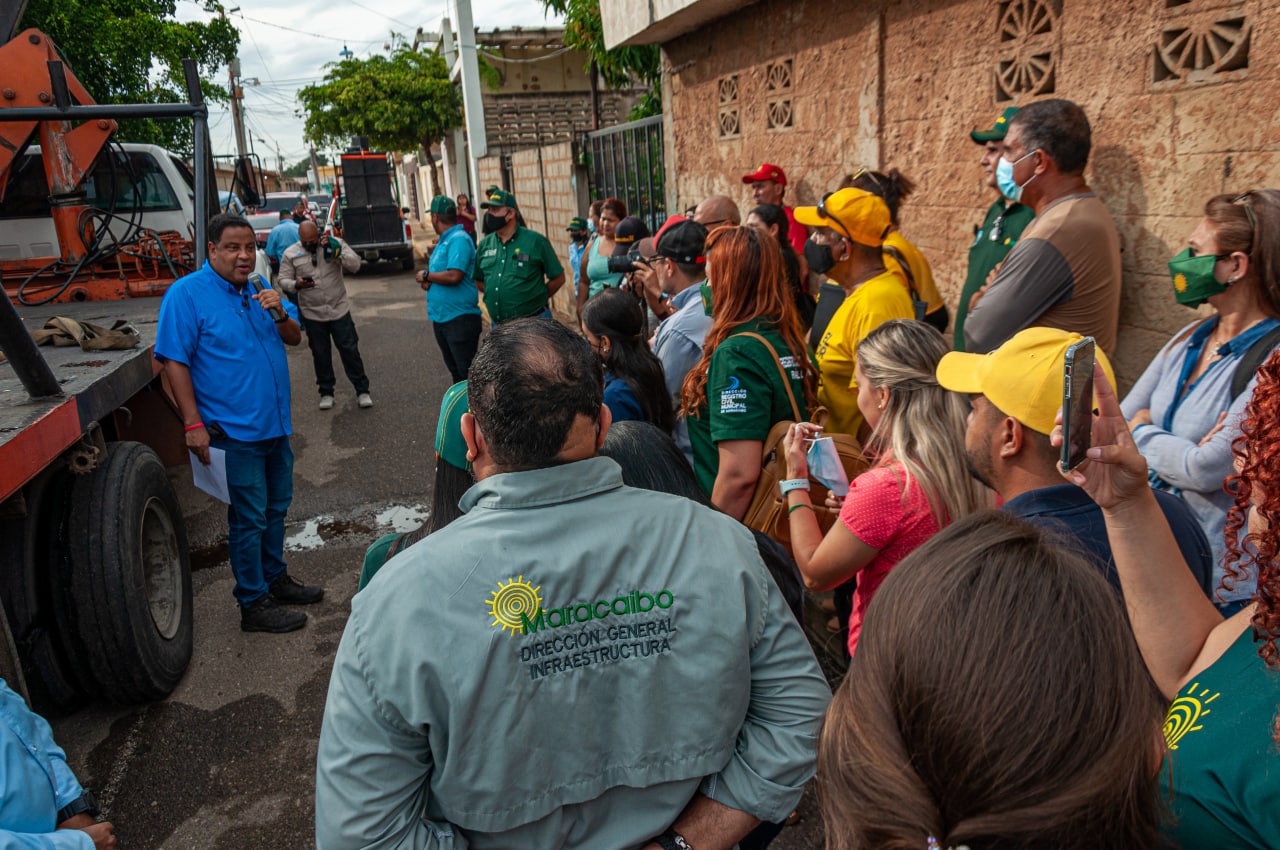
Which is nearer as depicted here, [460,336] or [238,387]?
[238,387]

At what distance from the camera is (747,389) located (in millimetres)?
2688

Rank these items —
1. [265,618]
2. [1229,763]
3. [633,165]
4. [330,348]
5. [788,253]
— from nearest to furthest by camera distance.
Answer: [1229,763]
[265,618]
[788,253]
[330,348]
[633,165]

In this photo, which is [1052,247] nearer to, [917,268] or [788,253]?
[917,268]

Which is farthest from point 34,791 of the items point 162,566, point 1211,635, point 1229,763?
point 162,566

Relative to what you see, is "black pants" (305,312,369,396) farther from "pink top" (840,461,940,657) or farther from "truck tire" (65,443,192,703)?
"pink top" (840,461,940,657)

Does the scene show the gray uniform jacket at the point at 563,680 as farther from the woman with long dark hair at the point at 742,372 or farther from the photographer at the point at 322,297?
the photographer at the point at 322,297

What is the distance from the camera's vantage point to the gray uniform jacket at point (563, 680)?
1239 mm

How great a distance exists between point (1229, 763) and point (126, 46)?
15.6 m

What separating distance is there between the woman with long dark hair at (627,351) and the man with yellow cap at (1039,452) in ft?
4.62

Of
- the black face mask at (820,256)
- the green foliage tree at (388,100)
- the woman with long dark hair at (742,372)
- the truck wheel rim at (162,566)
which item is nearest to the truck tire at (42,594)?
the truck wheel rim at (162,566)

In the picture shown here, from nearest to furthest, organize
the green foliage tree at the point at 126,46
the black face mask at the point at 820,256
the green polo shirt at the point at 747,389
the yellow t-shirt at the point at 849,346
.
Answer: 1. the green polo shirt at the point at 747,389
2. the yellow t-shirt at the point at 849,346
3. the black face mask at the point at 820,256
4. the green foliage tree at the point at 126,46

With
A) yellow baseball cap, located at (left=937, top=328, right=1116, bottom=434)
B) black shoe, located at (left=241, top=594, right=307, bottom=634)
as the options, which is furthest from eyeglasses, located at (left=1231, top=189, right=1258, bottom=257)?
black shoe, located at (left=241, top=594, right=307, bottom=634)

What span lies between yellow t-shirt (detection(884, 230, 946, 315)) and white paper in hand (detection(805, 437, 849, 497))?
150cm

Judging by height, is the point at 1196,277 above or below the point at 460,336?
above
